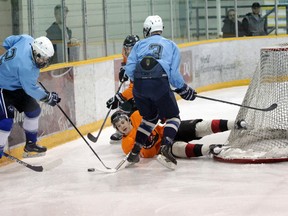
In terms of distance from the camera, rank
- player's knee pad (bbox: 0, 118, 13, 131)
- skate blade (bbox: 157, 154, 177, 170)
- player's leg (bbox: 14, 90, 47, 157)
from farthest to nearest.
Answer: player's leg (bbox: 14, 90, 47, 157), player's knee pad (bbox: 0, 118, 13, 131), skate blade (bbox: 157, 154, 177, 170)

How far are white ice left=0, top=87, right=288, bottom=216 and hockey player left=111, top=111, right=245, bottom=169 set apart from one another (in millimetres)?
75

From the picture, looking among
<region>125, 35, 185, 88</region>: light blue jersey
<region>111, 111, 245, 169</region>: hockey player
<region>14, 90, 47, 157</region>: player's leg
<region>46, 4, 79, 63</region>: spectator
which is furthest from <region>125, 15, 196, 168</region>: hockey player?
<region>46, 4, 79, 63</region>: spectator

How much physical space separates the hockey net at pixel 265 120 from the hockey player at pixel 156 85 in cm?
45

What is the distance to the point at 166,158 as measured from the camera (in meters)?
4.86

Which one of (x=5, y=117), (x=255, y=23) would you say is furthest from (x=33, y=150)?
(x=255, y=23)

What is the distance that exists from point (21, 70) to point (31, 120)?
57cm

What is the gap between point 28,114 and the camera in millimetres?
5477

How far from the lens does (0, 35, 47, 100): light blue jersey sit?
199 inches

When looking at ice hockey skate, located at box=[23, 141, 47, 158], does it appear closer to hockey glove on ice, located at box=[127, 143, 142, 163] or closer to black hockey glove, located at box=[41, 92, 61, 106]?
black hockey glove, located at box=[41, 92, 61, 106]

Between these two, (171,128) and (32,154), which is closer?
(171,128)

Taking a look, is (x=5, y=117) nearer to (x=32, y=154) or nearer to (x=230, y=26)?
(x=32, y=154)

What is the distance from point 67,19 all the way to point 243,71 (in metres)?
4.50

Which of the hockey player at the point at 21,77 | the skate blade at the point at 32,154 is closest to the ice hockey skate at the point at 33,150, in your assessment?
the skate blade at the point at 32,154

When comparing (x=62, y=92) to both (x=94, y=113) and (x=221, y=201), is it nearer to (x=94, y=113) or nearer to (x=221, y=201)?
(x=94, y=113)
